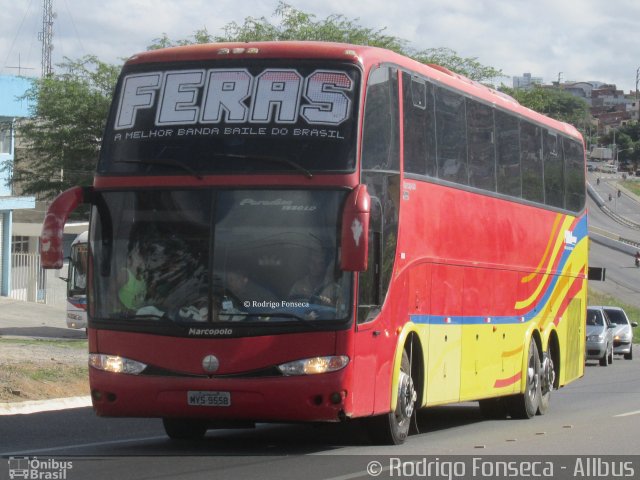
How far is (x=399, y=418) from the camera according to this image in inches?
491

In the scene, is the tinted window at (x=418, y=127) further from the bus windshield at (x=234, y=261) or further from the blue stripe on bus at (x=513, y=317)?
the bus windshield at (x=234, y=261)

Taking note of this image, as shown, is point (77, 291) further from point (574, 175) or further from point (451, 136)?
point (451, 136)

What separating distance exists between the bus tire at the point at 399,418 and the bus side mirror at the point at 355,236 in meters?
2.22

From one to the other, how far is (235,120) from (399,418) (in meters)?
3.49

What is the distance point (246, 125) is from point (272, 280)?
1.52 metres

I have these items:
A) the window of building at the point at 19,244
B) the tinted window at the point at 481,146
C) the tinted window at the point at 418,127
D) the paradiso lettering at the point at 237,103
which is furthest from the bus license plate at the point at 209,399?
the window of building at the point at 19,244

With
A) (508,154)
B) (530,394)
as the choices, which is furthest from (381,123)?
(530,394)

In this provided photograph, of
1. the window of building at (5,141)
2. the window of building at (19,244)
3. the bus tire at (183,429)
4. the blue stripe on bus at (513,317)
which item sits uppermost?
the window of building at (5,141)

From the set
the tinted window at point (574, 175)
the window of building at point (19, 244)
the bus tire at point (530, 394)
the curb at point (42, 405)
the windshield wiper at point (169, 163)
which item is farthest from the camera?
the window of building at point (19, 244)

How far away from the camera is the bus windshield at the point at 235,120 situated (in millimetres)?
11305

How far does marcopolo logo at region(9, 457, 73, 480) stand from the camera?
32.0 feet

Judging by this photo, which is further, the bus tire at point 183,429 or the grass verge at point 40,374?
the grass verge at point 40,374

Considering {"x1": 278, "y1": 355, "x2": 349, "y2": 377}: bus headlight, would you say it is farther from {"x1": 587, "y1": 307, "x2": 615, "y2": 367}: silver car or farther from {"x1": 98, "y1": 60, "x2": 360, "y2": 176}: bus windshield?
{"x1": 587, "y1": 307, "x2": 615, "y2": 367}: silver car

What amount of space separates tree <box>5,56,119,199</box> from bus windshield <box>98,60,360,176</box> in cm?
2215
